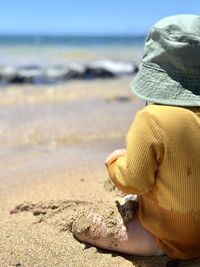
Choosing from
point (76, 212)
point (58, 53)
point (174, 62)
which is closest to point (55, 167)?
point (76, 212)

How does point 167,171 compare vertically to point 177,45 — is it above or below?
below

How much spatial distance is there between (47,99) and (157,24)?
240 inches

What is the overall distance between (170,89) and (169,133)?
0.19 metres

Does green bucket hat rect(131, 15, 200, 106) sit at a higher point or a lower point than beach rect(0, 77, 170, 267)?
higher

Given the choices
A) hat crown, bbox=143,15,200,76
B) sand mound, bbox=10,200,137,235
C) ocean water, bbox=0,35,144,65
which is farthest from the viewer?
ocean water, bbox=0,35,144,65

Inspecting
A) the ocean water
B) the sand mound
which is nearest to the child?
the sand mound

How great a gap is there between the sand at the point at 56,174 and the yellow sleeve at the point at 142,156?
35 cm

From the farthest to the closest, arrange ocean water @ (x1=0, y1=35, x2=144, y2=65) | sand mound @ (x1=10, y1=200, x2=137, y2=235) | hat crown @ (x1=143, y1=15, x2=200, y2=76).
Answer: ocean water @ (x1=0, y1=35, x2=144, y2=65), sand mound @ (x1=10, y1=200, x2=137, y2=235), hat crown @ (x1=143, y1=15, x2=200, y2=76)

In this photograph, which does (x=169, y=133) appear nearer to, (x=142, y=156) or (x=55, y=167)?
(x=142, y=156)

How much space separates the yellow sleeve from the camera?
2197mm

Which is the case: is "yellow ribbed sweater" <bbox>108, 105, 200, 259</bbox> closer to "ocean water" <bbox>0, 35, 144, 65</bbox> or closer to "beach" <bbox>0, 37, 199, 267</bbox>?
"beach" <bbox>0, 37, 199, 267</bbox>

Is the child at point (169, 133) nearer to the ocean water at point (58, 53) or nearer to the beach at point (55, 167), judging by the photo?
the beach at point (55, 167)

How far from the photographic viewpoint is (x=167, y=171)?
2.26 meters

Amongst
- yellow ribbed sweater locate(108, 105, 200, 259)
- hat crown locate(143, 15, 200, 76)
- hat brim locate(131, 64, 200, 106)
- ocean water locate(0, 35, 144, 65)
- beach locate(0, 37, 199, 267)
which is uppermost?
hat crown locate(143, 15, 200, 76)
